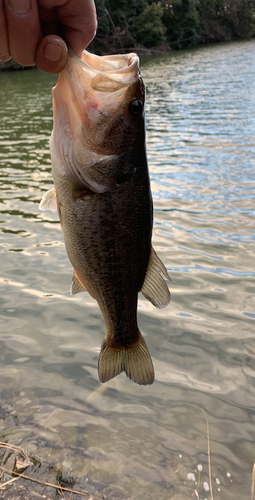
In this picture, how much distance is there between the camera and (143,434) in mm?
3643

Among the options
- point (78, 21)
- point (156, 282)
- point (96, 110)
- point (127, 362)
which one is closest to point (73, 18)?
point (78, 21)

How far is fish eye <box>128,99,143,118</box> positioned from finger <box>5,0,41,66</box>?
548 millimetres

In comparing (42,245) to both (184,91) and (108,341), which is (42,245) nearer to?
(108,341)

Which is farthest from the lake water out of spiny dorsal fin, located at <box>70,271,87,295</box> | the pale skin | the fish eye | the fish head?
the pale skin

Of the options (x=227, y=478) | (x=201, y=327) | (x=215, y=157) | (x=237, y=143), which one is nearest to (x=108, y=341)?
(x=227, y=478)

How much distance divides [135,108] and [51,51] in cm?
48

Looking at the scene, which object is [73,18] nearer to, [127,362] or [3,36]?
[3,36]

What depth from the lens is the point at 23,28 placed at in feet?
6.55

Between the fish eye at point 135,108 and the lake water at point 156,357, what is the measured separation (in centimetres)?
266

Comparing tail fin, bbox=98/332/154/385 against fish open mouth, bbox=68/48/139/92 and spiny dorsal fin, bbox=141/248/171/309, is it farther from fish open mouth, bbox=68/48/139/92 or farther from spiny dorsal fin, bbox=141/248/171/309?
fish open mouth, bbox=68/48/139/92

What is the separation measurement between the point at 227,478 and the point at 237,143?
1028 centimetres

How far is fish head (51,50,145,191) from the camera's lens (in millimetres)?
2072

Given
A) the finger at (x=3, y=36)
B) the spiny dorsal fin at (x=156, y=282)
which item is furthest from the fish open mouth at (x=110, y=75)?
the spiny dorsal fin at (x=156, y=282)

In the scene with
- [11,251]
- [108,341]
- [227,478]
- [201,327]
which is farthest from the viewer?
[11,251]
